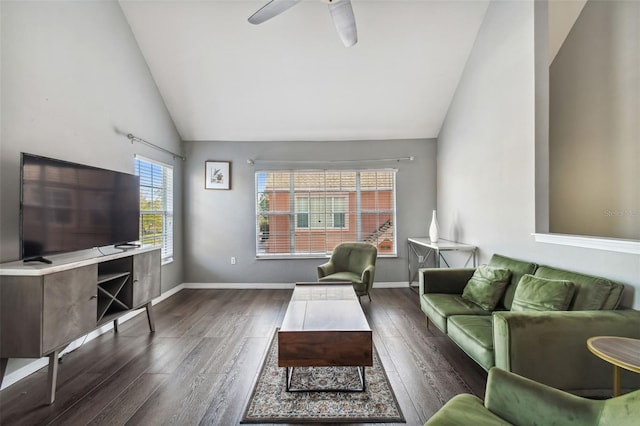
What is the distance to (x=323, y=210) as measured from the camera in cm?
496

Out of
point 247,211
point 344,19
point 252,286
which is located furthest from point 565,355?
point 247,211

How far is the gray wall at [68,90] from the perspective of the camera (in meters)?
2.18

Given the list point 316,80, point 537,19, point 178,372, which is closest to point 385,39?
point 316,80

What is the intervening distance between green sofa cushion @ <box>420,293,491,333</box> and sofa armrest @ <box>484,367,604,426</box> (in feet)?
4.14

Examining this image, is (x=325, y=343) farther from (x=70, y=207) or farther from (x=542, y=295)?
(x=70, y=207)

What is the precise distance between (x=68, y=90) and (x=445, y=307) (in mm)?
3980

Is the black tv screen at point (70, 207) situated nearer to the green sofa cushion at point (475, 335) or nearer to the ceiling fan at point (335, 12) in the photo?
the ceiling fan at point (335, 12)

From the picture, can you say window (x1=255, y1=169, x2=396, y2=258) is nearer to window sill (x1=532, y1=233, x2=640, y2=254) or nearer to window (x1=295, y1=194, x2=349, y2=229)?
window (x1=295, y1=194, x2=349, y2=229)

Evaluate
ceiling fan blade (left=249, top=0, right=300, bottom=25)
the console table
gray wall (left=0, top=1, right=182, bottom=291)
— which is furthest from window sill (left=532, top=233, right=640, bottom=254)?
gray wall (left=0, top=1, right=182, bottom=291)

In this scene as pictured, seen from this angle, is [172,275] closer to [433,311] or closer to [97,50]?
[97,50]

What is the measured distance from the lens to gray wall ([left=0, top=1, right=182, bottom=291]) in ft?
7.15

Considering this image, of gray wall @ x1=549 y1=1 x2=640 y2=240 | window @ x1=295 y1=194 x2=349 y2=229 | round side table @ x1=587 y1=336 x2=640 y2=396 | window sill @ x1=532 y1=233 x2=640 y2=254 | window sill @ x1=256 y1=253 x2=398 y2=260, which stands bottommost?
window sill @ x1=256 y1=253 x2=398 y2=260

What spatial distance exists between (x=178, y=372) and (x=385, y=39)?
163 inches

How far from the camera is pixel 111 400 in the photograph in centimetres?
197
